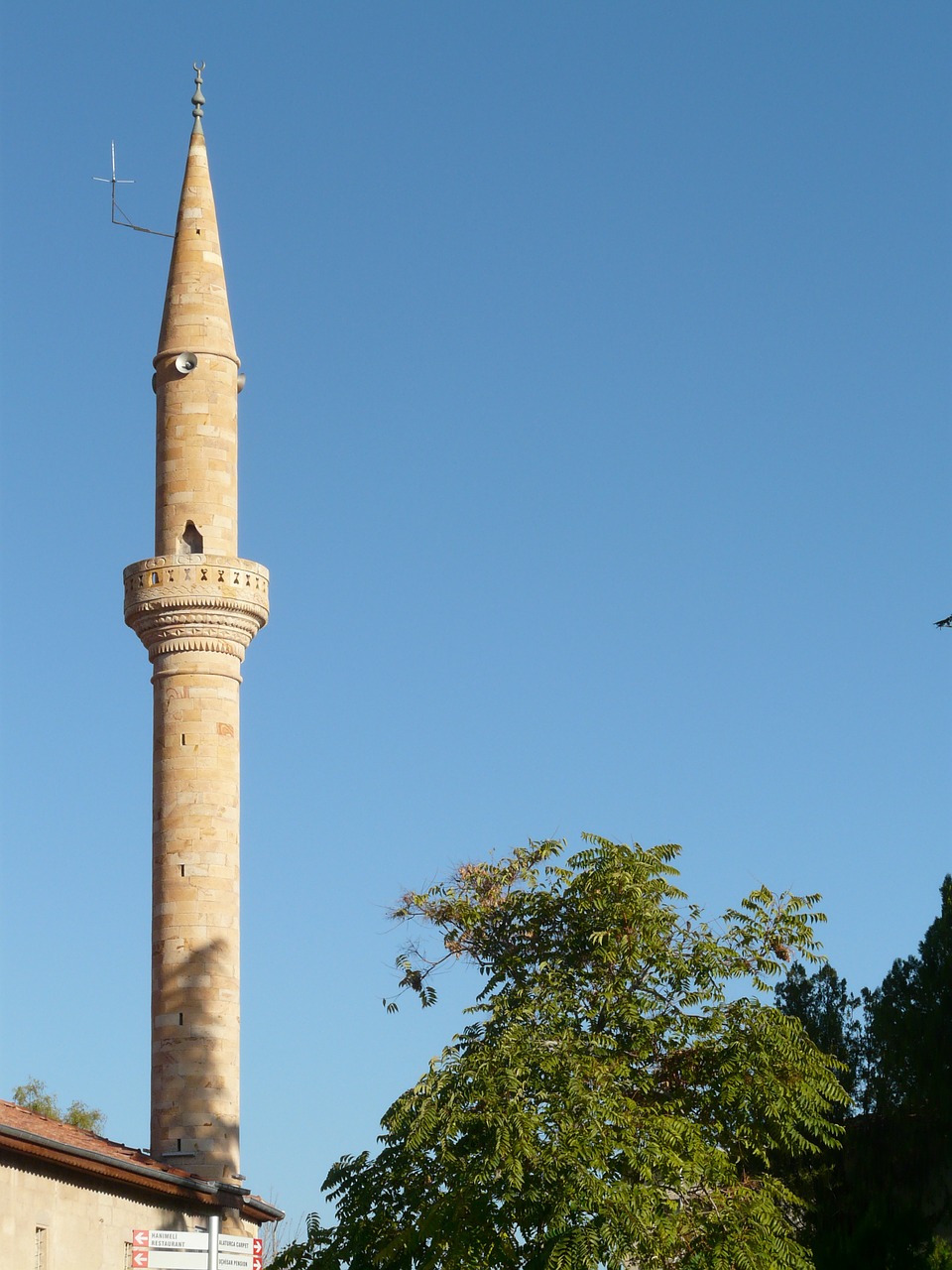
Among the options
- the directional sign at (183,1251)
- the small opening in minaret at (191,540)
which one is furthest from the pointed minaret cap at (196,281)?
the directional sign at (183,1251)

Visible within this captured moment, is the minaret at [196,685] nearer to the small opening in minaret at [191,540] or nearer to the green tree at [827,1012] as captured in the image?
the small opening in minaret at [191,540]

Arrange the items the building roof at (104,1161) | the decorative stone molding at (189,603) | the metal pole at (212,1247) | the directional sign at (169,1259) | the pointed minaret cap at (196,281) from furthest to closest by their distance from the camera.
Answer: the pointed minaret cap at (196,281) → the decorative stone molding at (189,603) → the building roof at (104,1161) → the metal pole at (212,1247) → the directional sign at (169,1259)

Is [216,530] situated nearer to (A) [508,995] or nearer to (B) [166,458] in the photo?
(B) [166,458]

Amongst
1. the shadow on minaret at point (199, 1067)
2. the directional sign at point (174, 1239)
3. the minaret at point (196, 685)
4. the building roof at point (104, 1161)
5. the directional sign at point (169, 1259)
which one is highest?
the minaret at point (196, 685)

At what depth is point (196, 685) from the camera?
32.0 metres

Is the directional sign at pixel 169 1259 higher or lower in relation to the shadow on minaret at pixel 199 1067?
lower

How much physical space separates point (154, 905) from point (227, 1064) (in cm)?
267

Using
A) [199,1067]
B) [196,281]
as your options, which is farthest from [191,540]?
[199,1067]

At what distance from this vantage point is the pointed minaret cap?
34219mm

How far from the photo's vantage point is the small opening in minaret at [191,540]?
1297 inches

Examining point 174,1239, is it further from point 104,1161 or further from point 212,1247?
point 104,1161

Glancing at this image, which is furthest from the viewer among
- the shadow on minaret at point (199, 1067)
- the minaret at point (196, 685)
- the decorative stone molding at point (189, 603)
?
the decorative stone molding at point (189, 603)

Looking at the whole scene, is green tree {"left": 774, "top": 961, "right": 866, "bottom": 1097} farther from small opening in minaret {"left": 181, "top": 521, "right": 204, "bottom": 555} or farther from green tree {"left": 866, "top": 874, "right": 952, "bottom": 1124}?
small opening in minaret {"left": 181, "top": 521, "right": 204, "bottom": 555}

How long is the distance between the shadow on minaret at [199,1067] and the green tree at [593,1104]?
20.1 feet
